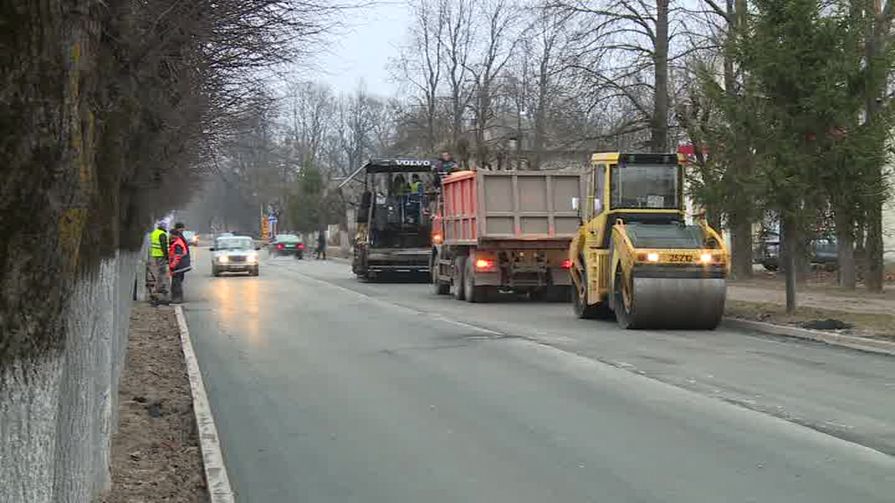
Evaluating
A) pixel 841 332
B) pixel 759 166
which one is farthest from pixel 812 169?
pixel 841 332

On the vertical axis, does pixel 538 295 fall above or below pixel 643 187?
below

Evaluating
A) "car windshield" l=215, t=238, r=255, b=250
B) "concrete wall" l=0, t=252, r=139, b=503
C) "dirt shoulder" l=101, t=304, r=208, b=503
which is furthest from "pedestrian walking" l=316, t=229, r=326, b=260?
"concrete wall" l=0, t=252, r=139, b=503

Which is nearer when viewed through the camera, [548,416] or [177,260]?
[548,416]

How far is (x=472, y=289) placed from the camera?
2364cm

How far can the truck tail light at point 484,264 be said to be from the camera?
23.1 m

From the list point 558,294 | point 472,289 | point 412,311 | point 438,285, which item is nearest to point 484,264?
point 472,289

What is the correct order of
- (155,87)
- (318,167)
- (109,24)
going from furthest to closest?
(318,167)
(155,87)
(109,24)

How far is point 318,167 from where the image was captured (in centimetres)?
9162

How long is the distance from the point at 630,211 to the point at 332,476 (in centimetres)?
1158

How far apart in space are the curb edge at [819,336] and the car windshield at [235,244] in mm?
24752

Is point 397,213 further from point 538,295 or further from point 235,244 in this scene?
point 235,244

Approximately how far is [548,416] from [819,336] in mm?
7870

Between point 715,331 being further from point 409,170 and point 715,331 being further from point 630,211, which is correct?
point 409,170

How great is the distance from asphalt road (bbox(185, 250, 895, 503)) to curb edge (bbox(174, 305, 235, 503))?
151 mm
